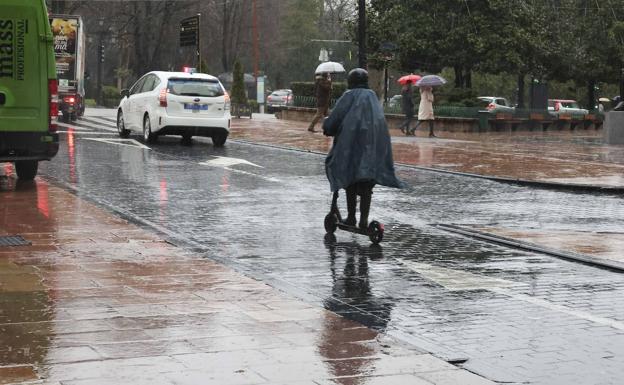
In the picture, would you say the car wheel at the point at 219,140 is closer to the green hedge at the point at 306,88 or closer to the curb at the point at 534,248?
the curb at the point at 534,248

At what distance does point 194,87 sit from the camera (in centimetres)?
2486

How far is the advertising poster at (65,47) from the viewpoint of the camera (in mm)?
38562

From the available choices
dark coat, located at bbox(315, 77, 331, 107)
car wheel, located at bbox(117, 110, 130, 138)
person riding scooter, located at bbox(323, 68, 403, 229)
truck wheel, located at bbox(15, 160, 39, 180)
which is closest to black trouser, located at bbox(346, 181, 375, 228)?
person riding scooter, located at bbox(323, 68, 403, 229)

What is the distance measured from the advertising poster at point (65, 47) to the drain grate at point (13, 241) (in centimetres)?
2867

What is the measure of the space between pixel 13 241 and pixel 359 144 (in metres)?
3.20

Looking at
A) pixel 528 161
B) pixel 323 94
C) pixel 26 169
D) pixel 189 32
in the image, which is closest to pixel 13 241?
pixel 26 169

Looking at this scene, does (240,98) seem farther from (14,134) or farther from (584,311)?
(584,311)

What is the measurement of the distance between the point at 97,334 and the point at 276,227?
18.1 feet

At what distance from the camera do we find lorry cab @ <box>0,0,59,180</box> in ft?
49.1

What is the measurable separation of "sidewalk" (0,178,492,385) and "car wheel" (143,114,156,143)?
1481 centimetres

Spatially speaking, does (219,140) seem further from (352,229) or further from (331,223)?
(352,229)

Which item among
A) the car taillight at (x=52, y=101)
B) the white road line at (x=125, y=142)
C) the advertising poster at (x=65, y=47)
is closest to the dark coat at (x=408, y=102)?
the white road line at (x=125, y=142)

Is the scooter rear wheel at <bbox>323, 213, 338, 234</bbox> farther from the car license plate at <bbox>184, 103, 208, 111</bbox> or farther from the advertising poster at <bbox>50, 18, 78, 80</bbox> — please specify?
the advertising poster at <bbox>50, 18, 78, 80</bbox>

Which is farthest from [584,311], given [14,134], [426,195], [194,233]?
[14,134]
